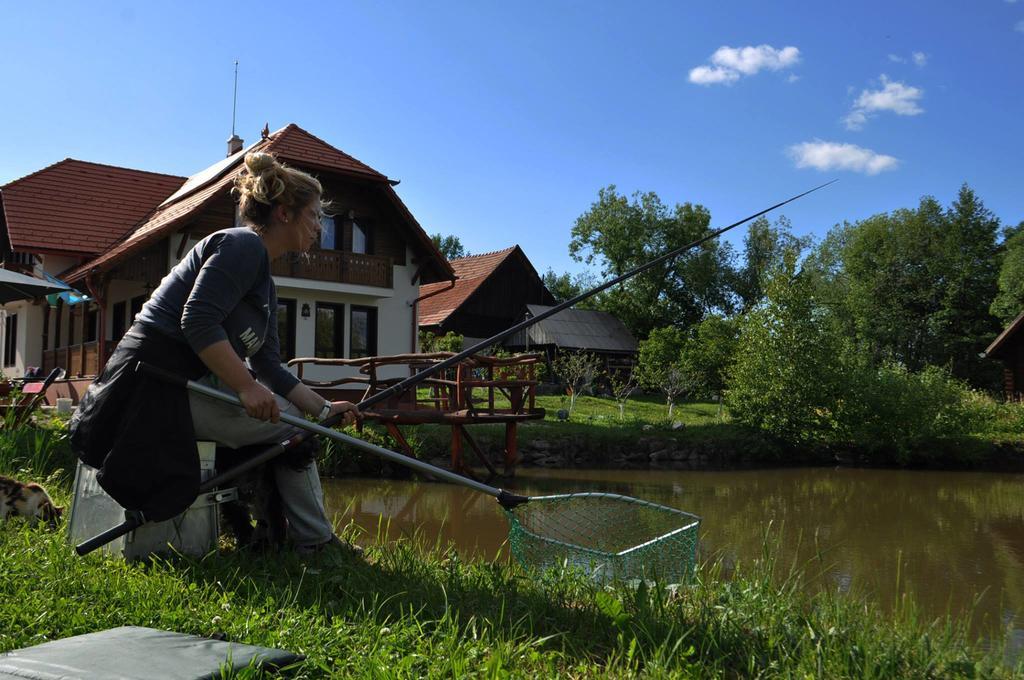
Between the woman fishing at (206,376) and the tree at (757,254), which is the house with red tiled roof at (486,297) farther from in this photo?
the woman fishing at (206,376)

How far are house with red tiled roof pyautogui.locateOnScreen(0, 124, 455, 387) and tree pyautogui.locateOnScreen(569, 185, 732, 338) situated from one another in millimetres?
21666

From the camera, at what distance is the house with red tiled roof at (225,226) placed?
57.8ft

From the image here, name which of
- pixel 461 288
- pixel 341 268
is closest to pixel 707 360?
pixel 461 288

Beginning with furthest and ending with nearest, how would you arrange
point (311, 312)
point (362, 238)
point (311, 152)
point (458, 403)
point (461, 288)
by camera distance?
point (461, 288) → point (362, 238) → point (311, 312) → point (311, 152) → point (458, 403)

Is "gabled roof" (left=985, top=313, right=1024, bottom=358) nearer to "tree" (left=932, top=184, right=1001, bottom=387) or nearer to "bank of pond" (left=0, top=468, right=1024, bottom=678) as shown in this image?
"tree" (left=932, top=184, right=1001, bottom=387)

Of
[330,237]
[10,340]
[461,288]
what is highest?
[461,288]

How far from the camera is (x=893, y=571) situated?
639cm

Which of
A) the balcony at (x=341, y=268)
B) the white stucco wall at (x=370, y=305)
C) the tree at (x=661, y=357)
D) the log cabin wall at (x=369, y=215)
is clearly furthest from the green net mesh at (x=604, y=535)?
the tree at (x=661, y=357)

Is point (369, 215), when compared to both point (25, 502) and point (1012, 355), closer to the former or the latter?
point (25, 502)

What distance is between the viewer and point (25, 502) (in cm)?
372

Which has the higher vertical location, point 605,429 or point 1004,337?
point 1004,337

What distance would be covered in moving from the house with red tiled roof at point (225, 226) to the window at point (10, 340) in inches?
80.5

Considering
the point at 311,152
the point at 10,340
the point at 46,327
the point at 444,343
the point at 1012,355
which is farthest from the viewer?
the point at 1012,355

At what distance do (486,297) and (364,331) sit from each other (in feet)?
39.5
